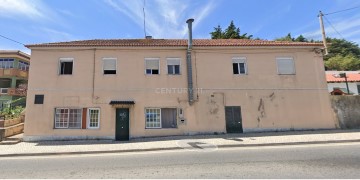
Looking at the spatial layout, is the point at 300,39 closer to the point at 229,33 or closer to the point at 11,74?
the point at 229,33

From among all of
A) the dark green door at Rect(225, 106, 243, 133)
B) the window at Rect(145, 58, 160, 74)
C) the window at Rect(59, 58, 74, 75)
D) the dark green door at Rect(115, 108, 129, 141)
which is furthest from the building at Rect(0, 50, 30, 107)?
the dark green door at Rect(225, 106, 243, 133)

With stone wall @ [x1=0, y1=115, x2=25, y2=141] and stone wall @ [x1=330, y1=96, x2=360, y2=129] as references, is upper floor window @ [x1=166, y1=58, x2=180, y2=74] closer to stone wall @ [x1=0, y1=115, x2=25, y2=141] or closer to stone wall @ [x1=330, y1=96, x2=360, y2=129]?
stone wall @ [x1=0, y1=115, x2=25, y2=141]

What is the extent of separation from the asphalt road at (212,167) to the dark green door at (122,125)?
19.5 feet

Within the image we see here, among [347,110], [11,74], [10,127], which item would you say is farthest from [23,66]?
[347,110]

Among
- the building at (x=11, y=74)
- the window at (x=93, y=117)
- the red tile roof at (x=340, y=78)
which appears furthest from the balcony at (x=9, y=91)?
the red tile roof at (x=340, y=78)

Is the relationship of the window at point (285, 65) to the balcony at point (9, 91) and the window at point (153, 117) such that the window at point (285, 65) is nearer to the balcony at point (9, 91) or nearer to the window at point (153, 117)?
the window at point (153, 117)

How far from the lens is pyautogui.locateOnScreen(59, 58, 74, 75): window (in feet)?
48.6

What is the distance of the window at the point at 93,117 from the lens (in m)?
14.3

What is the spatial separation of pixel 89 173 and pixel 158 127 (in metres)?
8.10

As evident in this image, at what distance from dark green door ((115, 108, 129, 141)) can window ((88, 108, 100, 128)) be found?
1.32m

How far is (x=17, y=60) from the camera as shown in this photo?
31188 millimetres

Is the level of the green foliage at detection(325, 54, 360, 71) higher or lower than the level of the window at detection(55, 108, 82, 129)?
higher

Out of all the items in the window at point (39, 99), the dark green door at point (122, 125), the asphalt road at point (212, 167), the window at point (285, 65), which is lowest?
the asphalt road at point (212, 167)

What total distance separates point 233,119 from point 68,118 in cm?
1113
